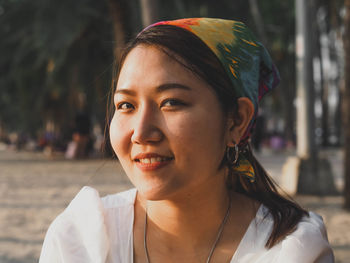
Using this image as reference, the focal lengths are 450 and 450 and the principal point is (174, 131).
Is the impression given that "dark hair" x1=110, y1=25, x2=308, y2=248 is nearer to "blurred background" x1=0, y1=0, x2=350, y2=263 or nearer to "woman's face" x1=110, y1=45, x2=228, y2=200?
"woman's face" x1=110, y1=45, x2=228, y2=200

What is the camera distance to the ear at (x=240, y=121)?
1.69 meters

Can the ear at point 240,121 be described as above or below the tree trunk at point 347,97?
above

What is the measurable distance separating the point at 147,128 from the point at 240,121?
1.34ft

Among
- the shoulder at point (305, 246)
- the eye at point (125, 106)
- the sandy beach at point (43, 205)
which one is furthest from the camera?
the sandy beach at point (43, 205)

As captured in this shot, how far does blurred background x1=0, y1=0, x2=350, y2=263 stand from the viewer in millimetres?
6023

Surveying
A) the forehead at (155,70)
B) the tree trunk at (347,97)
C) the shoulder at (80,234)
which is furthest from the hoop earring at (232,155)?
the tree trunk at (347,97)

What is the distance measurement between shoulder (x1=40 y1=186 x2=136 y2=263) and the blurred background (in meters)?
0.51

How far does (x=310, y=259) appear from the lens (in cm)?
150

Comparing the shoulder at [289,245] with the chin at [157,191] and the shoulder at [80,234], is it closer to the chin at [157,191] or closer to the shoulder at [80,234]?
the chin at [157,191]

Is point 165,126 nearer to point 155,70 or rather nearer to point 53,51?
point 155,70

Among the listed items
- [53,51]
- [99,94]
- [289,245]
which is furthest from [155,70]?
[99,94]

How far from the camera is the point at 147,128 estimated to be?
4.97ft

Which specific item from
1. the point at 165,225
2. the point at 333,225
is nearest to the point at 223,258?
the point at 165,225

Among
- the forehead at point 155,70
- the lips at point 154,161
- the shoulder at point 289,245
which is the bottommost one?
the shoulder at point 289,245
